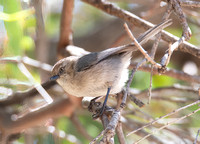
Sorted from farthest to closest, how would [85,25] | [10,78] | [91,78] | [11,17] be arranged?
1. [85,25]
2. [91,78]
3. [10,78]
4. [11,17]

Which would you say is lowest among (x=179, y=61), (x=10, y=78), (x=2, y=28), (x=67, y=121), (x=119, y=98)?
(x=67, y=121)

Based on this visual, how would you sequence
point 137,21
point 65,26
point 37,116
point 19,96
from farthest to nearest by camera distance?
1. point 65,26
2. point 37,116
3. point 19,96
4. point 137,21

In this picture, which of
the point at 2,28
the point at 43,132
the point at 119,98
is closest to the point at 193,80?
the point at 119,98

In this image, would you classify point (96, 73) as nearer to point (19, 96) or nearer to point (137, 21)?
point (137, 21)

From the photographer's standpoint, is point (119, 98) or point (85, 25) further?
point (85, 25)

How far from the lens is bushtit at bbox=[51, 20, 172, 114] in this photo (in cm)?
271

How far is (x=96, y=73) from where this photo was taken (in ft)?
9.07

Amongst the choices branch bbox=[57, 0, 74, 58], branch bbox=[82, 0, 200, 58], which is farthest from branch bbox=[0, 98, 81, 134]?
branch bbox=[82, 0, 200, 58]

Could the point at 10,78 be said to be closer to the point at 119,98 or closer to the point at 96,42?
the point at 119,98

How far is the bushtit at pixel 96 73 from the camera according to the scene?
8.91 feet

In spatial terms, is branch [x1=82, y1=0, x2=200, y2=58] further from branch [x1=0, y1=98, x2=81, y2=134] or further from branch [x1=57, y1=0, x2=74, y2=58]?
branch [x1=0, y1=98, x2=81, y2=134]

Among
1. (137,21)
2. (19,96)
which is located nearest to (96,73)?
(137,21)

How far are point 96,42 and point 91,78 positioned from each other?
1.79 metres

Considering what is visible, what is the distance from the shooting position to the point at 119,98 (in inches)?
105
